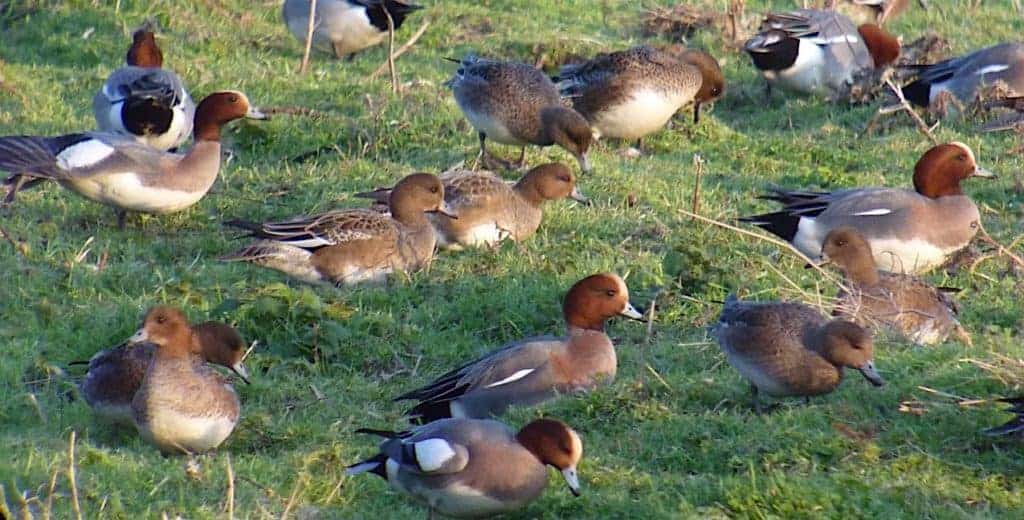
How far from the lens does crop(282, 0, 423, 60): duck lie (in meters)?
11.9

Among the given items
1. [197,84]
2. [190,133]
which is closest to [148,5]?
[197,84]

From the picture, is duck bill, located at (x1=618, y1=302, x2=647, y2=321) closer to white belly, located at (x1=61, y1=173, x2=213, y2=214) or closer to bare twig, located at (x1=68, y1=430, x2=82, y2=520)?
bare twig, located at (x1=68, y1=430, x2=82, y2=520)

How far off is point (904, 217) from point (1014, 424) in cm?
276

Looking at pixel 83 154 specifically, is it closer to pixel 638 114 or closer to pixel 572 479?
pixel 638 114

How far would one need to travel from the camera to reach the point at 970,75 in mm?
10547

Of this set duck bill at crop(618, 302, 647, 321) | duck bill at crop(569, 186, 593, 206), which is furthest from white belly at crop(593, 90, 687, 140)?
duck bill at crop(618, 302, 647, 321)

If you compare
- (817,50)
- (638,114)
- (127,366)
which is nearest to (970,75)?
(817,50)

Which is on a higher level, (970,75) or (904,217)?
(904,217)

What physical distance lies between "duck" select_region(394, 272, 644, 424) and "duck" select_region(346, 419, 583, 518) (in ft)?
3.36

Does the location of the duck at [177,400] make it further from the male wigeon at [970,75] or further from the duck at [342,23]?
the duck at [342,23]

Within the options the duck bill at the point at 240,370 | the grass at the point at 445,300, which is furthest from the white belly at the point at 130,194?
the duck bill at the point at 240,370

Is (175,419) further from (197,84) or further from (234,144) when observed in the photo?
(197,84)

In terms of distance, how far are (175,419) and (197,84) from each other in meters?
5.72

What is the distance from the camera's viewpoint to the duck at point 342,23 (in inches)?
470
